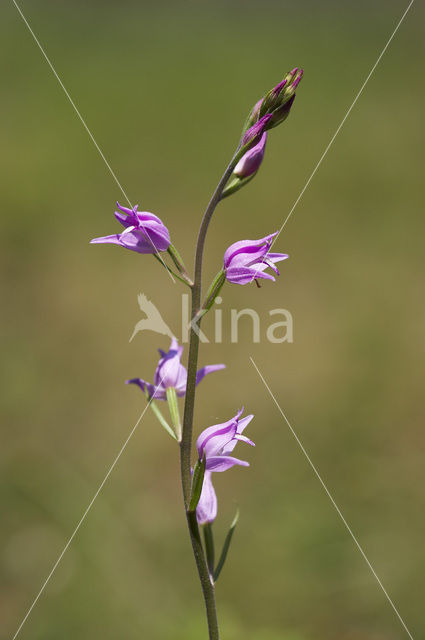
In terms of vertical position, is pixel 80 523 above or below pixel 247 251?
below

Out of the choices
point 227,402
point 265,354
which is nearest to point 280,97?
point 227,402

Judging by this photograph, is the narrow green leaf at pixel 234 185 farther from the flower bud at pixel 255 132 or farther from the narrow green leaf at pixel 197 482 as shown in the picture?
the narrow green leaf at pixel 197 482

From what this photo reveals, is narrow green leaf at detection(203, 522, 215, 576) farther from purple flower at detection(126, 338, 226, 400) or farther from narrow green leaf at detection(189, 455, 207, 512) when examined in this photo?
purple flower at detection(126, 338, 226, 400)

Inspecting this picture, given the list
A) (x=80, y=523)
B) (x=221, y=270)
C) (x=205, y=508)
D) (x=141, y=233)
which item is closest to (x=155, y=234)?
(x=141, y=233)

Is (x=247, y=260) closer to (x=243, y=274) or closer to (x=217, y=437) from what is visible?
(x=243, y=274)

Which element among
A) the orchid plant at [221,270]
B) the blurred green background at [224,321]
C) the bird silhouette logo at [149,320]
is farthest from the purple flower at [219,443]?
the bird silhouette logo at [149,320]

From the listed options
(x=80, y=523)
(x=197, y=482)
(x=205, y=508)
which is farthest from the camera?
(x=80, y=523)

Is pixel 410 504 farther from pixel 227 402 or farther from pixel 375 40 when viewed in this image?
pixel 375 40
